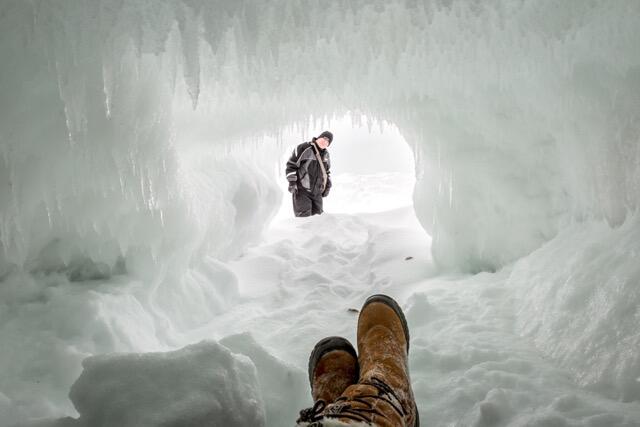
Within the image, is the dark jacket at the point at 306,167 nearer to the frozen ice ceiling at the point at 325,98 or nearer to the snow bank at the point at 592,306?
the frozen ice ceiling at the point at 325,98

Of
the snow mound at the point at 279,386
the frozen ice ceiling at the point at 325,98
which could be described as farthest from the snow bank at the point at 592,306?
the snow mound at the point at 279,386

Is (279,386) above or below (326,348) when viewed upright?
below

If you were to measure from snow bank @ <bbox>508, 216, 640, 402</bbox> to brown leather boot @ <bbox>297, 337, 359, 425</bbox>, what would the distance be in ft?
3.53

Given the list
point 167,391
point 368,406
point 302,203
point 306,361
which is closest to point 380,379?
point 368,406

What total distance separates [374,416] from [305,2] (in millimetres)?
2106

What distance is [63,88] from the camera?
2324 mm

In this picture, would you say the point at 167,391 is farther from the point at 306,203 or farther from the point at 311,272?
the point at 306,203

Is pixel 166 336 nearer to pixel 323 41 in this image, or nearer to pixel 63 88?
pixel 63 88

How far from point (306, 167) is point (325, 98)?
199 cm

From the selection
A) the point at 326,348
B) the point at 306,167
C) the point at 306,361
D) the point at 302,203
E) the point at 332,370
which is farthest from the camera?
the point at 302,203

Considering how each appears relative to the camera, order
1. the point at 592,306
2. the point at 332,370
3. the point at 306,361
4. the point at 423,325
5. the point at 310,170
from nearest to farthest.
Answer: the point at 332,370
the point at 592,306
the point at 306,361
the point at 423,325
the point at 310,170

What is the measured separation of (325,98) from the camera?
424cm

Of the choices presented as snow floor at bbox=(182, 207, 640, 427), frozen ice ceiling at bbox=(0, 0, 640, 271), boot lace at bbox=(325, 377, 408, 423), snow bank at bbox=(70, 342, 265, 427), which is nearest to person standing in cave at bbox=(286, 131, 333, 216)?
snow floor at bbox=(182, 207, 640, 427)

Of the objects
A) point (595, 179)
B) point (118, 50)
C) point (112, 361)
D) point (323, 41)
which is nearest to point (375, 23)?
point (323, 41)
